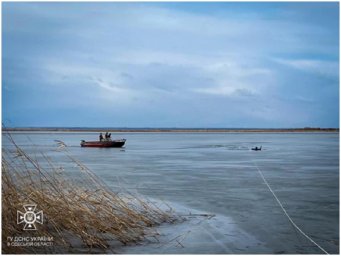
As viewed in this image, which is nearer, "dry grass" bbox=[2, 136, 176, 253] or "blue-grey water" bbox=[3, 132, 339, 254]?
"dry grass" bbox=[2, 136, 176, 253]

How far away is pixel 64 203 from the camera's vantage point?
5922 millimetres

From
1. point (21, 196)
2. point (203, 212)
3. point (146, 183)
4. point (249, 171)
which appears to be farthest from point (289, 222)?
point (249, 171)

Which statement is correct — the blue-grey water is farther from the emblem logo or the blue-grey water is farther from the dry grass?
the emblem logo

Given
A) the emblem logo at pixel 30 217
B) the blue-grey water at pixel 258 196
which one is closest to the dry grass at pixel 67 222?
the emblem logo at pixel 30 217

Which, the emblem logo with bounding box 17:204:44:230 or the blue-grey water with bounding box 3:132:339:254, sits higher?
the emblem logo with bounding box 17:204:44:230

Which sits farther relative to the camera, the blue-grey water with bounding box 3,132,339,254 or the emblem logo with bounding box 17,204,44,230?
the blue-grey water with bounding box 3,132,339,254

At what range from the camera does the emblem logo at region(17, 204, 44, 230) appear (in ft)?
18.0

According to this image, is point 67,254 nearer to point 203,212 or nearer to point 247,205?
point 203,212

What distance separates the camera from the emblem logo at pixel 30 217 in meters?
5.50

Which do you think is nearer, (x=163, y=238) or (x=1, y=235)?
(x=1, y=235)

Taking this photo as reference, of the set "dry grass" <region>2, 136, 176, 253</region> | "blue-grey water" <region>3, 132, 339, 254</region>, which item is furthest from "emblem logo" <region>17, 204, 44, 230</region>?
"blue-grey water" <region>3, 132, 339, 254</region>

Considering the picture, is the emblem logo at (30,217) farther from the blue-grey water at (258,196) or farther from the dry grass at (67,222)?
the blue-grey water at (258,196)

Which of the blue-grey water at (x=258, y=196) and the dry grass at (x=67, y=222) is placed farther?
the blue-grey water at (x=258, y=196)

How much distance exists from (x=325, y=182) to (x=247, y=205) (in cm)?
413
